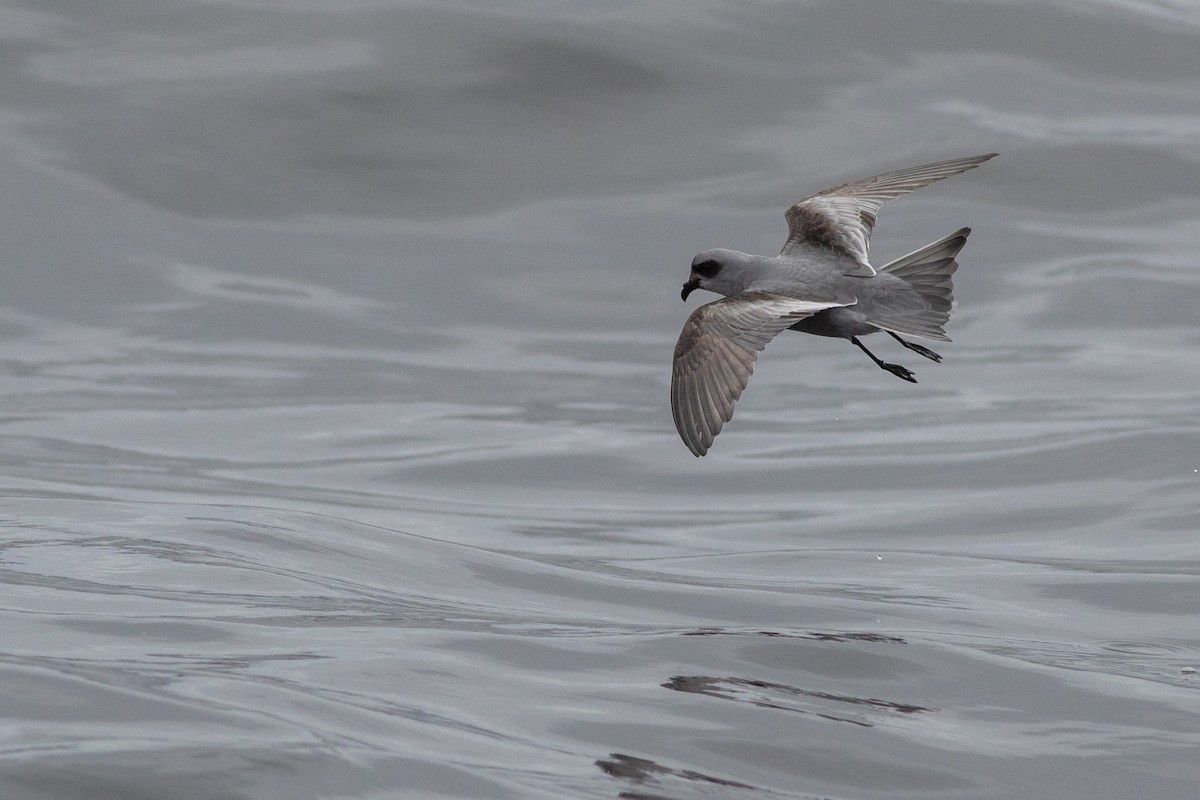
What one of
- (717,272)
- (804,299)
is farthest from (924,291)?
(717,272)

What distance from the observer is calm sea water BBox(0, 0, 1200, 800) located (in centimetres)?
518

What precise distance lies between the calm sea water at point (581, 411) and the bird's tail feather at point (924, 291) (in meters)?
1.17

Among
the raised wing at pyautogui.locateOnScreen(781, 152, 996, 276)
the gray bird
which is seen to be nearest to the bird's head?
the gray bird

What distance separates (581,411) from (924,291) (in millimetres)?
6699

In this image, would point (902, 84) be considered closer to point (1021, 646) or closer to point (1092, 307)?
point (1092, 307)

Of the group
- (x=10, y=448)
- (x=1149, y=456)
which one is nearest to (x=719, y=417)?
(x=1149, y=456)

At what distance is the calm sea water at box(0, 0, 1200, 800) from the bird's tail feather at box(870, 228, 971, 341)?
117 centimetres

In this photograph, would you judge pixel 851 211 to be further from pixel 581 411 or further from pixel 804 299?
pixel 581 411

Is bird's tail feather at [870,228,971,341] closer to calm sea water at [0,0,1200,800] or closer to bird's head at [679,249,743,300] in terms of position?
bird's head at [679,249,743,300]

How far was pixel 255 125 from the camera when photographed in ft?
48.6

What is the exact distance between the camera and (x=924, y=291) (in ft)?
22.4

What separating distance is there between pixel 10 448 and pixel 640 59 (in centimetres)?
624

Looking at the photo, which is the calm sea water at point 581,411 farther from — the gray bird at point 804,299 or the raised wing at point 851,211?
the raised wing at point 851,211

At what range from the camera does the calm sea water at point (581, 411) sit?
5184 millimetres
